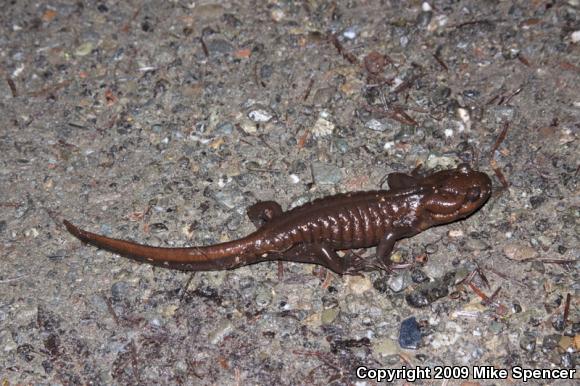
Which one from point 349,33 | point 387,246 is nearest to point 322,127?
point 349,33

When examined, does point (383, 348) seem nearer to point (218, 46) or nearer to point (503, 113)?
point (503, 113)

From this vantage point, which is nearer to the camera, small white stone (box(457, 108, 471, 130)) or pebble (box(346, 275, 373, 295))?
pebble (box(346, 275, 373, 295))

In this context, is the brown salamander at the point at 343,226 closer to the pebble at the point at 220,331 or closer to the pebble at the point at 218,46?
the pebble at the point at 220,331

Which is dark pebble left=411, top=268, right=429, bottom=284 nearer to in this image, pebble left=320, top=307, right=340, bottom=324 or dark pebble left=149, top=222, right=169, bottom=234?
pebble left=320, top=307, right=340, bottom=324

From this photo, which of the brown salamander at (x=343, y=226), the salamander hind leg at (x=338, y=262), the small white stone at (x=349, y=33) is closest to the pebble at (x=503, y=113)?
the brown salamander at (x=343, y=226)

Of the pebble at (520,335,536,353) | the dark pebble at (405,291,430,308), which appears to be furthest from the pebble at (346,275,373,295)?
the pebble at (520,335,536,353)

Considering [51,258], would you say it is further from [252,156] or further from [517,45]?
[517,45]
